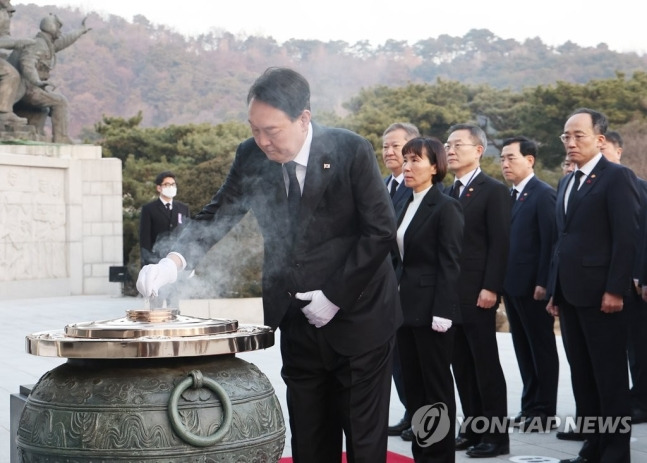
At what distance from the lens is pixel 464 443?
16.9 ft

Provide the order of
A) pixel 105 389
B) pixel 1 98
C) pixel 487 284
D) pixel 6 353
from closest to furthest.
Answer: pixel 105 389, pixel 487 284, pixel 6 353, pixel 1 98

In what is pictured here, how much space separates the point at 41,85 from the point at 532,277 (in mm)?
13572

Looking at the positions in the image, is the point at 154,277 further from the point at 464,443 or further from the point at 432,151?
the point at 464,443

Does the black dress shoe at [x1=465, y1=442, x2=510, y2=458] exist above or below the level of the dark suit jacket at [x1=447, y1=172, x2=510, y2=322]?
below

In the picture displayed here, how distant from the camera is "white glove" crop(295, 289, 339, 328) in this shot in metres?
3.19

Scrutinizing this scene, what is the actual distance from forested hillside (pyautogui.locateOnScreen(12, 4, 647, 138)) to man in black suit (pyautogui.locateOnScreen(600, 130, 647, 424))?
53.3 ft

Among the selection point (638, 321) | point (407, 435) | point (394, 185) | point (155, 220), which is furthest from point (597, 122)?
point (155, 220)

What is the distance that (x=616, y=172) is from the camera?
4547 mm

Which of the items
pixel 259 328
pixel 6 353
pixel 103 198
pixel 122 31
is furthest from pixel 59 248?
pixel 122 31

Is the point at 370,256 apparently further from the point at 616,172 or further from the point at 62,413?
the point at 616,172

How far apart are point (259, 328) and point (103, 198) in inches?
572

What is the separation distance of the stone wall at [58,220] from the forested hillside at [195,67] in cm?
828

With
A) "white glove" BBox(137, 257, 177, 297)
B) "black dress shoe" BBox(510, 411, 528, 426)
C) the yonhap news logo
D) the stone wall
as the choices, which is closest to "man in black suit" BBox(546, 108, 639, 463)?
the yonhap news logo

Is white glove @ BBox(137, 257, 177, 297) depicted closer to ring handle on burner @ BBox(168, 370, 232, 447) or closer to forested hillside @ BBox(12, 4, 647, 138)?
ring handle on burner @ BBox(168, 370, 232, 447)
